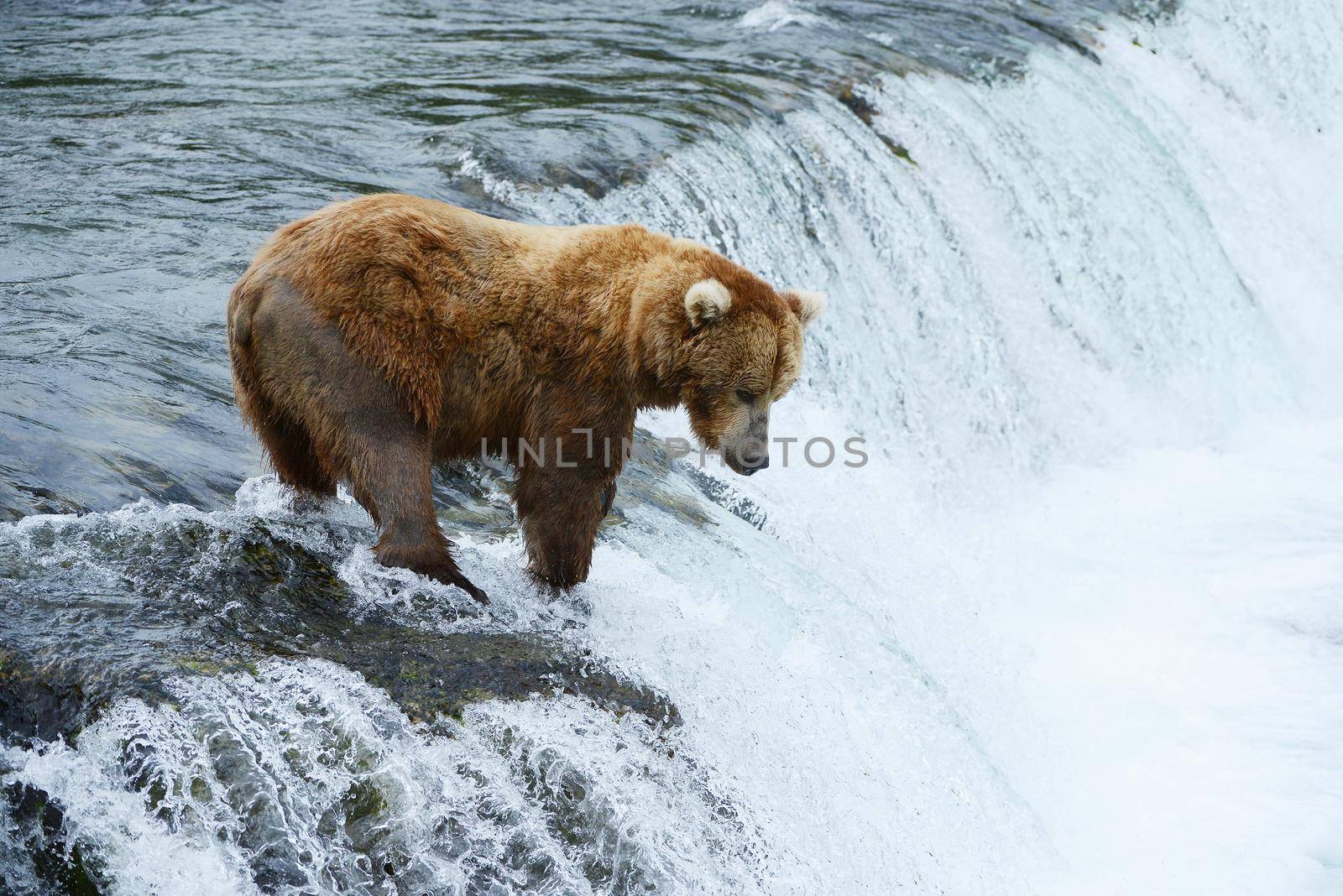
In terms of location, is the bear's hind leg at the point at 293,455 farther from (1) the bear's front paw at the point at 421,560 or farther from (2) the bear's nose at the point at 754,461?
(2) the bear's nose at the point at 754,461

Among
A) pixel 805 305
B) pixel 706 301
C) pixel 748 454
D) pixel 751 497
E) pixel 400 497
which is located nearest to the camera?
pixel 400 497

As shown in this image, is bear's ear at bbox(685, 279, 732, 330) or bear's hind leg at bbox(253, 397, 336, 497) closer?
bear's ear at bbox(685, 279, 732, 330)

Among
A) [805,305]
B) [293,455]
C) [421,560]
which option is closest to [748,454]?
[805,305]

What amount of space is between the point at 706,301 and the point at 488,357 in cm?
72

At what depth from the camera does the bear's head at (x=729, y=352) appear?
14.0ft

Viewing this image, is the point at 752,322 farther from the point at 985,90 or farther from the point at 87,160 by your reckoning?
the point at 985,90

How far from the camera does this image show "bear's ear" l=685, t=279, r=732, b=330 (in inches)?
163

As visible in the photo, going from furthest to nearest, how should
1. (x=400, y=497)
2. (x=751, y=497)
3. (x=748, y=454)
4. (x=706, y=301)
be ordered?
(x=751, y=497)
(x=748, y=454)
(x=706, y=301)
(x=400, y=497)

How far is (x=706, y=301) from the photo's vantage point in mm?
4152

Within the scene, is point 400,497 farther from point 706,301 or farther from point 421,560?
point 706,301

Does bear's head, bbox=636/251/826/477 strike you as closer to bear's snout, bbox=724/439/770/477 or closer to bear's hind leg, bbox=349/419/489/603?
bear's snout, bbox=724/439/770/477

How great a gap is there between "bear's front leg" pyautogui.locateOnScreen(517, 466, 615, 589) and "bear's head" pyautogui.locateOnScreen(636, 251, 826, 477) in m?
0.41

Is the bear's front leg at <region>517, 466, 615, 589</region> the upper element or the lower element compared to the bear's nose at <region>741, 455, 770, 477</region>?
lower

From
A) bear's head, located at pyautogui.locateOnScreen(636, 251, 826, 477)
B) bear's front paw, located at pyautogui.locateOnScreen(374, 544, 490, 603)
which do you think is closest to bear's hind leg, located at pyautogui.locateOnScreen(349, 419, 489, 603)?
bear's front paw, located at pyautogui.locateOnScreen(374, 544, 490, 603)
